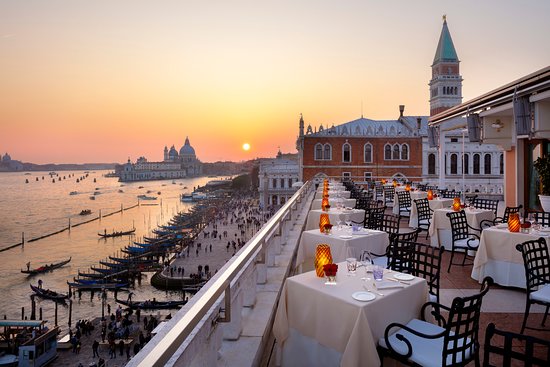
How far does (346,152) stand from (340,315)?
1390 inches

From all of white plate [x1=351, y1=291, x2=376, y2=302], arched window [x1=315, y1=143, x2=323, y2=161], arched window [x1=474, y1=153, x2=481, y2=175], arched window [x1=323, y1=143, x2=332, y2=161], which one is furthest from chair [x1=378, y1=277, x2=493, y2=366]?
arched window [x1=474, y1=153, x2=481, y2=175]

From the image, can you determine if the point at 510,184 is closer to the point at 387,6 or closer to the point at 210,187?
the point at 387,6

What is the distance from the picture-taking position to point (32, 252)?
51.3 m

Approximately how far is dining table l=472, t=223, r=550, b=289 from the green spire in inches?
2167

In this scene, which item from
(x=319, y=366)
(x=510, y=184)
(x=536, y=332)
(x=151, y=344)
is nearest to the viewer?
(x=151, y=344)

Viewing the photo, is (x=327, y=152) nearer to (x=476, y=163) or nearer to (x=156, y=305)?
(x=476, y=163)

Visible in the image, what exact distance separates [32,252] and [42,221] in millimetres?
29770

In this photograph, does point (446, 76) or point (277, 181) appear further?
point (277, 181)

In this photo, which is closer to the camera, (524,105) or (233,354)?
(233,354)

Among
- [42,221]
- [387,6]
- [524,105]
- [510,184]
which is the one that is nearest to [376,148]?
[387,6]

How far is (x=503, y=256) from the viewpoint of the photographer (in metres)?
5.26

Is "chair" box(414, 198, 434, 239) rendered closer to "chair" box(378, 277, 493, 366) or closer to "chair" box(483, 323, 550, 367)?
"chair" box(378, 277, 493, 366)

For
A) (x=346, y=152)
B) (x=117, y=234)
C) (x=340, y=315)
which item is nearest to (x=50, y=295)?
(x=117, y=234)

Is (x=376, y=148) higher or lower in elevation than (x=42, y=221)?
higher
